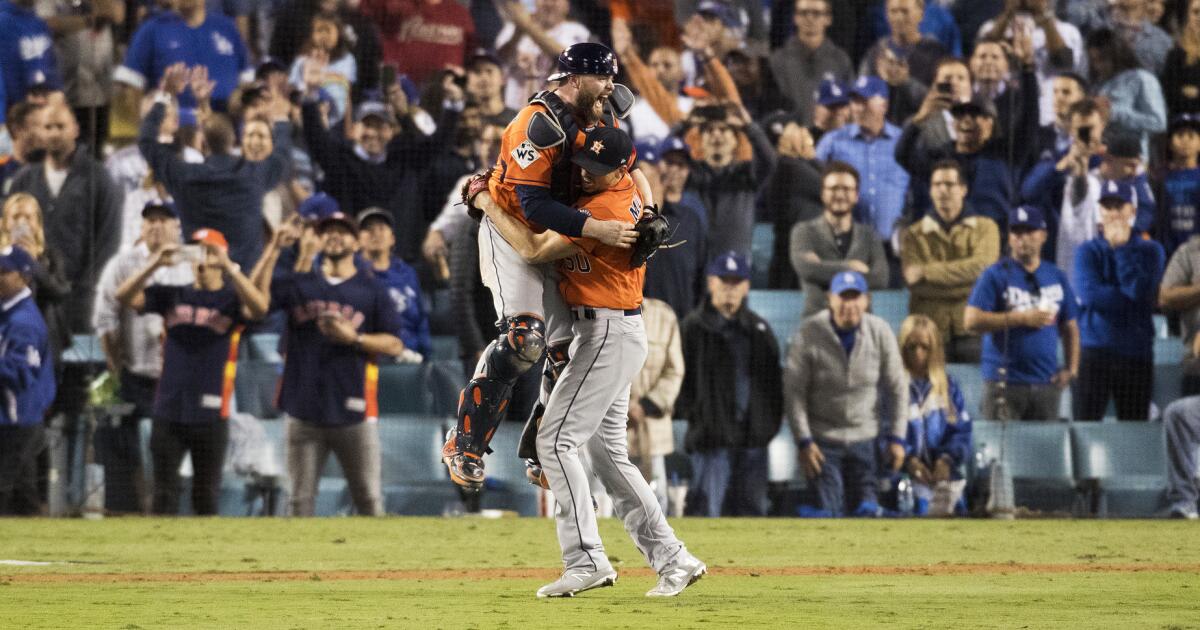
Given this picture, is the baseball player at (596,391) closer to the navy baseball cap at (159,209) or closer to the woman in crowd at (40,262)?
the navy baseball cap at (159,209)

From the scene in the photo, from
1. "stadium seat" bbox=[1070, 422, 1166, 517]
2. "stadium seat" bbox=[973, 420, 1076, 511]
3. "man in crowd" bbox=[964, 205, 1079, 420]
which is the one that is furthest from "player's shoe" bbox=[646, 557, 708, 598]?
"stadium seat" bbox=[1070, 422, 1166, 517]

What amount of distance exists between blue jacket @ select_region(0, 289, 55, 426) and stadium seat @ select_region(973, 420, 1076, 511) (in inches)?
269

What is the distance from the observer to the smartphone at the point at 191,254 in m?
11.8

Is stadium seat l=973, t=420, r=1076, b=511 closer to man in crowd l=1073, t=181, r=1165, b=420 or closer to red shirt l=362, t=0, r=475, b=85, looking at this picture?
man in crowd l=1073, t=181, r=1165, b=420

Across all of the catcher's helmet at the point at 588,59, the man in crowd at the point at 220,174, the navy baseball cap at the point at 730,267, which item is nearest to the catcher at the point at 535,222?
the catcher's helmet at the point at 588,59

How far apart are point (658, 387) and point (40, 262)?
4717mm

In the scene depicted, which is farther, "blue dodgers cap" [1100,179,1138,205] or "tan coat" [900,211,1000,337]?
"blue dodgers cap" [1100,179,1138,205]

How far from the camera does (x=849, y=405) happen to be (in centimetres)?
1184

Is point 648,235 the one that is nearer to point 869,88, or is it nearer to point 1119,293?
point 869,88

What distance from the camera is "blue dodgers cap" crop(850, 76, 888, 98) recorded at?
41.7 ft

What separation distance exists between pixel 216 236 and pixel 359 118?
1.57 metres

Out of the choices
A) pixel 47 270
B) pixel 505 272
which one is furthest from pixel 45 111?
pixel 505 272

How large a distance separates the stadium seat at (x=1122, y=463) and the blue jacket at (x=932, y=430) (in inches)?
32.3

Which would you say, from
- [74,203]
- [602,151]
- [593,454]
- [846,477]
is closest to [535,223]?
[602,151]
